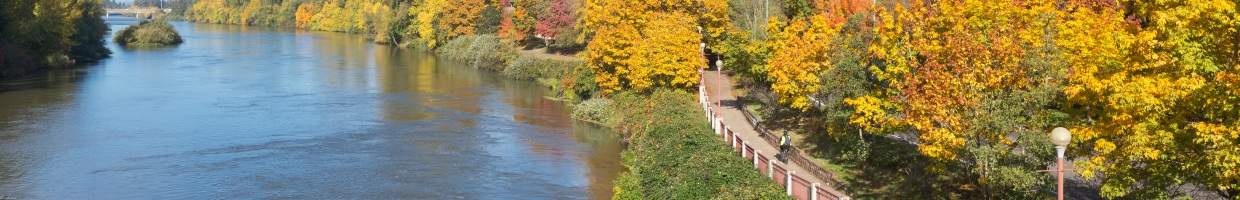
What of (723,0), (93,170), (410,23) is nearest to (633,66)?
(723,0)

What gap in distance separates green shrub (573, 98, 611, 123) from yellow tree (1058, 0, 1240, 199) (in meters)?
29.1

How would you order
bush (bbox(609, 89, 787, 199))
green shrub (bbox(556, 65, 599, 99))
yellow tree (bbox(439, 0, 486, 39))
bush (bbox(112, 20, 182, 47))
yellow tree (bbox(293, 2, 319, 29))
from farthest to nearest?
1. yellow tree (bbox(293, 2, 319, 29))
2. bush (bbox(112, 20, 182, 47))
3. yellow tree (bbox(439, 0, 486, 39))
4. green shrub (bbox(556, 65, 599, 99))
5. bush (bbox(609, 89, 787, 199))

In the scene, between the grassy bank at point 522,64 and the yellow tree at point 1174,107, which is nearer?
the yellow tree at point 1174,107

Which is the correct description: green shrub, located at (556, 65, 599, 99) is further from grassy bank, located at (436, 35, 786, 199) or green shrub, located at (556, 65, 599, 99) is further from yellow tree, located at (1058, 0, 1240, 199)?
yellow tree, located at (1058, 0, 1240, 199)

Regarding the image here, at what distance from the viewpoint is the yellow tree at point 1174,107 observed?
1602 cm

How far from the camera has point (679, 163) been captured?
2941 centimetres

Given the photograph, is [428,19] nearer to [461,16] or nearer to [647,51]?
[461,16]

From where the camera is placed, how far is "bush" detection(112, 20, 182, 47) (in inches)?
4326

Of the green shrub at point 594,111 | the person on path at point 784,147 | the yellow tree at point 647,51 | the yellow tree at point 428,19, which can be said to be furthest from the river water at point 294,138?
the yellow tree at point 428,19

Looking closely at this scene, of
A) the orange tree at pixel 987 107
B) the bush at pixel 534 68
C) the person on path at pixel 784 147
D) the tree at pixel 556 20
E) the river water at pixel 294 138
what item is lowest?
the river water at pixel 294 138

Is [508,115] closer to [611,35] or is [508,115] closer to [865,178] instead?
[611,35]

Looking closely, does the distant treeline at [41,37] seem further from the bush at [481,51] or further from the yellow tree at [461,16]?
the bush at [481,51]

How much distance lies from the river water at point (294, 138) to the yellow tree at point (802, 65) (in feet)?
17.6

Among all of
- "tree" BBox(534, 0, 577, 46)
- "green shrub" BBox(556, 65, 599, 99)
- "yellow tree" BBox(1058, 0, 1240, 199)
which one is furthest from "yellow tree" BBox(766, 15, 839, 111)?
"tree" BBox(534, 0, 577, 46)
